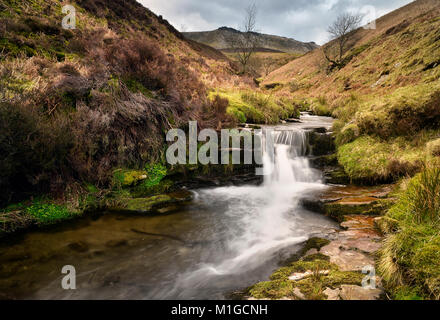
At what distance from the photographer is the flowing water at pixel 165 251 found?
3109mm

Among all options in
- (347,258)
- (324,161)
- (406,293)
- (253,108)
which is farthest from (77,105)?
(253,108)

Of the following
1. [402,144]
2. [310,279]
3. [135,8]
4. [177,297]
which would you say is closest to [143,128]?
[177,297]

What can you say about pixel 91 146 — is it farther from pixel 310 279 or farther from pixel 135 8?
pixel 135 8

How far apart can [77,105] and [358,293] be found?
261 inches

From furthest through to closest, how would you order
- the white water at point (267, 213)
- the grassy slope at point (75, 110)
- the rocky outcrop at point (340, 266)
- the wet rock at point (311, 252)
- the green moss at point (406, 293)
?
the grassy slope at point (75, 110) < the white water at point (267, 213) < the wet rock at point (311, 252) < the rocky outcrop at point (340, 266) < the green moss at point (406, 293)

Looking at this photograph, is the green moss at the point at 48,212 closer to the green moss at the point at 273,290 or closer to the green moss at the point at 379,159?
the green moss at the point at 273,290

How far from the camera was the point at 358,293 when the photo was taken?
2373mm

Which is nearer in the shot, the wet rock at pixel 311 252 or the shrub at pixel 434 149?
the wet rock at pixel 311 252

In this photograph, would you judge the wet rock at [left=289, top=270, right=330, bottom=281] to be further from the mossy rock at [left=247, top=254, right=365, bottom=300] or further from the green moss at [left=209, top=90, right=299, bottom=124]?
the green moss at [left=209, top=90, right=299, bottom=124]

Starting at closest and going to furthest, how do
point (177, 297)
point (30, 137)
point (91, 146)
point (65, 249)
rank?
point (177, 297) < point (65, 249) < point (30, 137) < point (91, 146)

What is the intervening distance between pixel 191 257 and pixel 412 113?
703 cm

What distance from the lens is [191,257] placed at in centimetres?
396

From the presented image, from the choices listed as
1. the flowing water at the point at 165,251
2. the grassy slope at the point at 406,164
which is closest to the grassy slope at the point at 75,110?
the flowing water at the point at 165,251

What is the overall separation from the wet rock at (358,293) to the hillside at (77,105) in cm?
507
